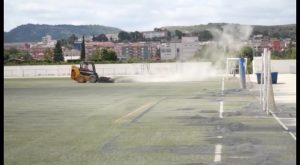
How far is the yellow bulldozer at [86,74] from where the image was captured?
135 ft

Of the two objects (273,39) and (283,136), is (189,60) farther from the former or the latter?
(283,136)

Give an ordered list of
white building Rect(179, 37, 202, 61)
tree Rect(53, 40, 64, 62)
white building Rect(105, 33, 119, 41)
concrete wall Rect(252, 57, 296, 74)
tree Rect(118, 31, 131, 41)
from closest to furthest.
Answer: tree Rect(53, 40, 64, 62) < white building Rect(105, 33, 119, 41) < tree Rect(118, 31, 131, 41) < concrete wall Rect(252, 57, 296, 74) < white building Rect(179, 37, 202, 61)

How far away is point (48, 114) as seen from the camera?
679 inches

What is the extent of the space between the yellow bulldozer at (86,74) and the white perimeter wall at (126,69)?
12.8 metres

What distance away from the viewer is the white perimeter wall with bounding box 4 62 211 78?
57438mm

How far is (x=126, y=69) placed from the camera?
199ft

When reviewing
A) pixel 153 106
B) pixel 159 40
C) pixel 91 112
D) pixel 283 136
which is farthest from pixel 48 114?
pixel 159 40

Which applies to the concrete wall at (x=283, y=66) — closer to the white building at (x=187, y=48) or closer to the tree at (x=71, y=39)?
the white building at (x=187, y=48)

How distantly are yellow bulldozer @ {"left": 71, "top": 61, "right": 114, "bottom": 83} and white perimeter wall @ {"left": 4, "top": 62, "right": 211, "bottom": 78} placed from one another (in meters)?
12.8

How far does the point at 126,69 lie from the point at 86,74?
19107 millimetres

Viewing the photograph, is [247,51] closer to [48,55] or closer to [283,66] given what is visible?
[283,66]

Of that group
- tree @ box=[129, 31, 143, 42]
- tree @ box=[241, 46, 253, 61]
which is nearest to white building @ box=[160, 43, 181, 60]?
tree @ box=[129, 31, 143, 42]

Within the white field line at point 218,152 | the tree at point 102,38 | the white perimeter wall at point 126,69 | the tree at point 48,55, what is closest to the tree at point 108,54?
the tree at point 102,38

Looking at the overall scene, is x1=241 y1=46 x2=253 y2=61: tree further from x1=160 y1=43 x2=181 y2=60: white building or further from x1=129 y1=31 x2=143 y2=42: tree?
x1=129 y1=31 x2=143 y2=42: tree
